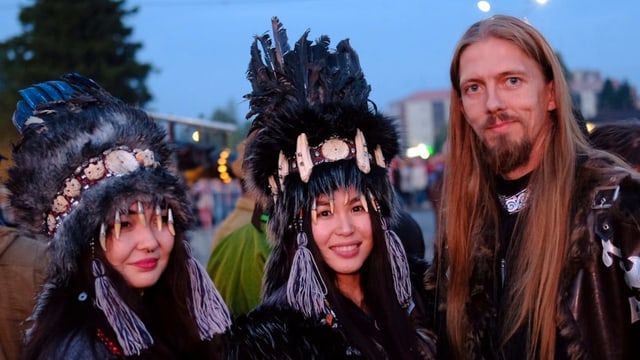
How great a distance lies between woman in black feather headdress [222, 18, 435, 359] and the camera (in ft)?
9.58

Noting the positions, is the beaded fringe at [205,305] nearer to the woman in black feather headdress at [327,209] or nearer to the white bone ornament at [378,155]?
the woman in black feather headdress at [327,209]

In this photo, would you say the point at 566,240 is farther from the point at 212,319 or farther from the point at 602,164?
the point at 212,319

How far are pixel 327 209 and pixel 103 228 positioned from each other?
0.89 meters

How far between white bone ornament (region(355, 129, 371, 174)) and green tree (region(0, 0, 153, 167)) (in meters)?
25.9

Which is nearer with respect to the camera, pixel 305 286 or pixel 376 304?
pixel 305 286

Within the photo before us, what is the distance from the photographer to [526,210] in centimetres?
279

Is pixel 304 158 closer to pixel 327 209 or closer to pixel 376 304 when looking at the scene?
pixel 327 209

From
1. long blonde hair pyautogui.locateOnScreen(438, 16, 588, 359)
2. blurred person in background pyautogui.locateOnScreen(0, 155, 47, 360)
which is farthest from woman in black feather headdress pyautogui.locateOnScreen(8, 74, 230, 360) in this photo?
long blonde hair pyautogui.locateOnScreen(438, 16, 588, 359)

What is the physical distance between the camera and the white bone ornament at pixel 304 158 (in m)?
2.96

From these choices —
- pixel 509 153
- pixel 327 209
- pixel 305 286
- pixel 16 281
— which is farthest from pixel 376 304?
pixel 16 281

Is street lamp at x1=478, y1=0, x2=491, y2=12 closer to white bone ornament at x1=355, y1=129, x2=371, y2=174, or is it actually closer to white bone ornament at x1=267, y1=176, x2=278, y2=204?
white bone ornament at x1=355, y1=129, x2=371, y2=174

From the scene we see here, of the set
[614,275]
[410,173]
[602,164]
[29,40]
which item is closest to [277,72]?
[602,164]

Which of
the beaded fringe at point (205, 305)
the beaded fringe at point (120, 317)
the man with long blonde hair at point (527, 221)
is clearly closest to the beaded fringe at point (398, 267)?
the man with long blonde hair at point (527, 221)

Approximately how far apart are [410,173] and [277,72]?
915 inches
